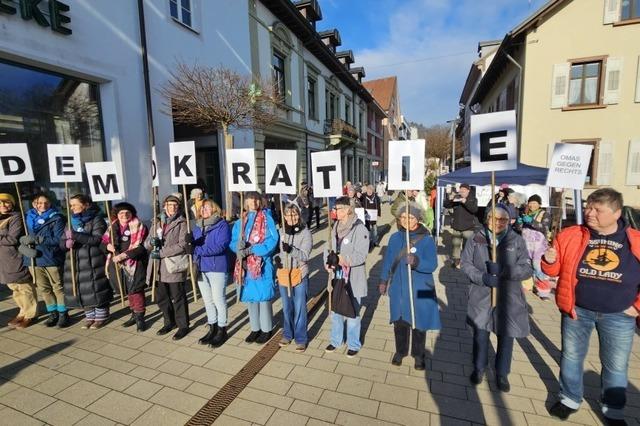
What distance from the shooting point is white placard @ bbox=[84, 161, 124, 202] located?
4723mm

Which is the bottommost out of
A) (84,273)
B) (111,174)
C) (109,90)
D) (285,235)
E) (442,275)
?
(442,275)

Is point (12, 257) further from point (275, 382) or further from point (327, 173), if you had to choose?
Answer: point (327, 173)

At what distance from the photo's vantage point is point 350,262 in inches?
140

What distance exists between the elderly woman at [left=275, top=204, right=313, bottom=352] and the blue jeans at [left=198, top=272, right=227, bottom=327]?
29.8 inches

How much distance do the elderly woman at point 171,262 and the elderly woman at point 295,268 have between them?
3.93 feet

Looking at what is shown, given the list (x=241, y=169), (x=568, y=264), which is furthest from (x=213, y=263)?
(x=568, y=264)

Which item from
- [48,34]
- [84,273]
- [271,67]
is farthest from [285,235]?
[271,67]

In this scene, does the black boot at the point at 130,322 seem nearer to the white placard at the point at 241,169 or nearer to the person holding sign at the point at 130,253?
the person holding sign at the point at 130,253

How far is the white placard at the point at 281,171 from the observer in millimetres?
4125

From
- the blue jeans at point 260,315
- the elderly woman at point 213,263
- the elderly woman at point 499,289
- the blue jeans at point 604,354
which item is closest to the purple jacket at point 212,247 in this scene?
the elderly woman at point 213,263

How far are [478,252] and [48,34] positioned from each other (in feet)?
25.6

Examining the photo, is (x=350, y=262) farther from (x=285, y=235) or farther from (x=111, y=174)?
(x=111, y=174)

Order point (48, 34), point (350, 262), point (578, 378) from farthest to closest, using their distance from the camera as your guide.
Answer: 1. point (48, 34)
2. point (350, 262)
3. point (578, 378)

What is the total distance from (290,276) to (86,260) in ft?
9.30
